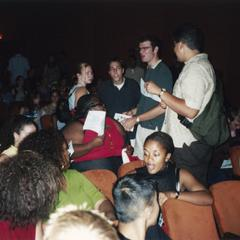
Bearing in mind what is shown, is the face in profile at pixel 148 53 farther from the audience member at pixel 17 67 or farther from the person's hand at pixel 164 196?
the audience member at pixel 17 67

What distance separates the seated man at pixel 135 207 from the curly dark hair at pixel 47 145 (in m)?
0.54

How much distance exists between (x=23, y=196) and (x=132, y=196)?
533 mm

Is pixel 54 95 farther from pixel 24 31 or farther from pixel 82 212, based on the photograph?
pixel 24 31

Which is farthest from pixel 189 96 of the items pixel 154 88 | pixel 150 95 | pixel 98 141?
pixel 98 141

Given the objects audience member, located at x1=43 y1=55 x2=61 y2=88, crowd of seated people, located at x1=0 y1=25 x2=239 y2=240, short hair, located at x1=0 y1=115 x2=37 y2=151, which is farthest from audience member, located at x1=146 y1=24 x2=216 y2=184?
audience member, located at x1=43 y1=55 x2=61 y2=88

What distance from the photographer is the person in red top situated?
145 inches

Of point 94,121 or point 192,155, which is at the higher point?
point 94,121

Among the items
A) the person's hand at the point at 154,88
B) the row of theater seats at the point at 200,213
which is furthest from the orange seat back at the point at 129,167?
the person's hand at the point at 154,88

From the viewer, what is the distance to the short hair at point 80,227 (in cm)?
138

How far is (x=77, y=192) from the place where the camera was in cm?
269

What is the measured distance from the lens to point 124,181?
222 centimetres

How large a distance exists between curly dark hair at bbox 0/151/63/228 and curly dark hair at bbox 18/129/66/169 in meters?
0.43

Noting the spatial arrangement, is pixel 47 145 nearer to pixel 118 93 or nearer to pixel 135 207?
pixel 135 207

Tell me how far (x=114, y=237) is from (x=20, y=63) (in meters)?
10.3
